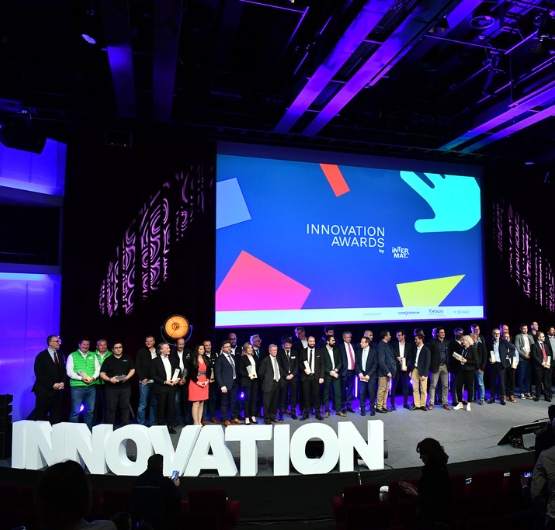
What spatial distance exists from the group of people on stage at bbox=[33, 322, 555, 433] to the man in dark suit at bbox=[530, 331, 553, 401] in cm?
2

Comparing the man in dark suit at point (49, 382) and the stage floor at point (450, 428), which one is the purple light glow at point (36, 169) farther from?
the stage floor at point (450, 428)

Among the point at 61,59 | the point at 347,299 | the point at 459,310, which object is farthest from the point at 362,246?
the point at 61,59

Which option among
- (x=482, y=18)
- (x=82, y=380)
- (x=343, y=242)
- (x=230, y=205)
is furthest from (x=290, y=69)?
(x=82, y=380)

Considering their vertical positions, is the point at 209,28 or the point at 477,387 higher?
the point at 209,28

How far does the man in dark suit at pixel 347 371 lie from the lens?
8.19m

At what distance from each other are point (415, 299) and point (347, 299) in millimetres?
1564

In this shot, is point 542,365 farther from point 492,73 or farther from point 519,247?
point 492,73

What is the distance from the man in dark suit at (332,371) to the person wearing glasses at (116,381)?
3189 mm

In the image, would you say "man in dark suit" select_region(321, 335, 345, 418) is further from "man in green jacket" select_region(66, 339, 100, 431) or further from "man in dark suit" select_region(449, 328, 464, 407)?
"man in green jacket" select_region(66, 339, 100, 431)

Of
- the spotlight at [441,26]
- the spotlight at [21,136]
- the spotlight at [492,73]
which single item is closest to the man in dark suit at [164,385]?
the spotlight at [21,136]

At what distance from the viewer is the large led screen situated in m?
8.84

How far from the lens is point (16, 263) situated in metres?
7.87

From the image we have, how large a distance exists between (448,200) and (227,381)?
628 cm

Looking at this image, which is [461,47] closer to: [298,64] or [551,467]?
[298,64]
